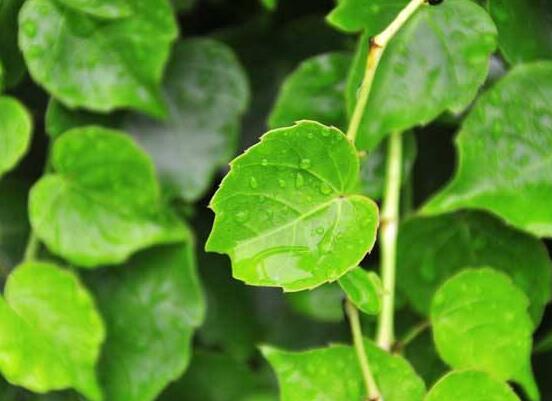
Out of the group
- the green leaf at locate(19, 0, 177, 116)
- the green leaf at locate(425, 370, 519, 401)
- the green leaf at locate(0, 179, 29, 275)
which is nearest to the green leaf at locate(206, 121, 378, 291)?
the green leaf at locate(425, 370, 519, 401)

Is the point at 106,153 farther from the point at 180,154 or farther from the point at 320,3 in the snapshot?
the point at 320,3

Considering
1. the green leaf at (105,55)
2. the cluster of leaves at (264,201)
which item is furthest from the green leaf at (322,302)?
the green leaf at (105,55)

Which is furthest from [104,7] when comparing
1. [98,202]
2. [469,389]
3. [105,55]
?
[469,389]

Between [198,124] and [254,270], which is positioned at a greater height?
[254,270]

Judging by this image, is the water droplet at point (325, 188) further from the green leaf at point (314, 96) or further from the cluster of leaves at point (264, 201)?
the green leaf at point (314, 96)

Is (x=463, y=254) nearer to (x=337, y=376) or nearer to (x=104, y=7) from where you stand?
(x=337, y=376)

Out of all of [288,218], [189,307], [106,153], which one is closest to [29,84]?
[106,153]
